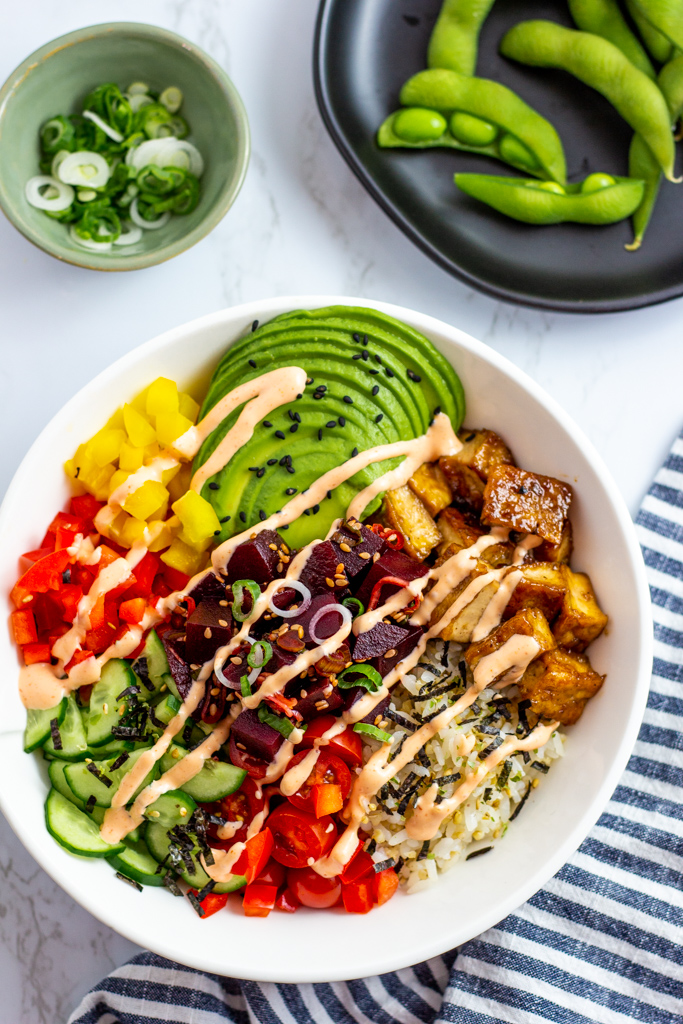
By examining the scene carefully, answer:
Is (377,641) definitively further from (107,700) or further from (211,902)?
(211,902)

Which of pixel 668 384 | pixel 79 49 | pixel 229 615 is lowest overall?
pixel 229 615

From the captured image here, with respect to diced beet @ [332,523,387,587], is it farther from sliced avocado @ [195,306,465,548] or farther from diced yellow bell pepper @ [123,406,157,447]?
diced yellow bell pepper @ [123,406,157,447]

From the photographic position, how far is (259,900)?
8.52ft

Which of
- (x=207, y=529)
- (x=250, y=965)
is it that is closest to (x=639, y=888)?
(x=250, y=965)

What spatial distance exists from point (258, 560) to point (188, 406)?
25.6 inches

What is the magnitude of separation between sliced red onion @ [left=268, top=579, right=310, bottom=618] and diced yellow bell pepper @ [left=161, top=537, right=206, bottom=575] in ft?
1.14

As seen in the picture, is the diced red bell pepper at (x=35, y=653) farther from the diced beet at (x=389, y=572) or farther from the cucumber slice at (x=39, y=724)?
the diced beet at (x=389, y=572)

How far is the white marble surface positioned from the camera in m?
3.12

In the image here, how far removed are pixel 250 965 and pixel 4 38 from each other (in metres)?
3.47

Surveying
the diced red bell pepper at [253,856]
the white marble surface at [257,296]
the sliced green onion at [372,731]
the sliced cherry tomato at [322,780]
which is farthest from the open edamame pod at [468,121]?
the diced red bell pepper at [253,856]

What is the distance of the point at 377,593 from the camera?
2.56m

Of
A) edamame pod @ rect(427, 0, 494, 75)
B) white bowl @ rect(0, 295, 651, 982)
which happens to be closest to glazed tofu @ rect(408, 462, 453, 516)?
white bowl @ rect(0, 295, 651, 982)

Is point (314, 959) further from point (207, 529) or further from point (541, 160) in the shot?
point (541, 160)

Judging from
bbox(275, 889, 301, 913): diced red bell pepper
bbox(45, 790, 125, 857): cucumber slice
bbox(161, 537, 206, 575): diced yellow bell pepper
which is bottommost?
bbox(275, 889, 301, 913): diced red bell pepper
